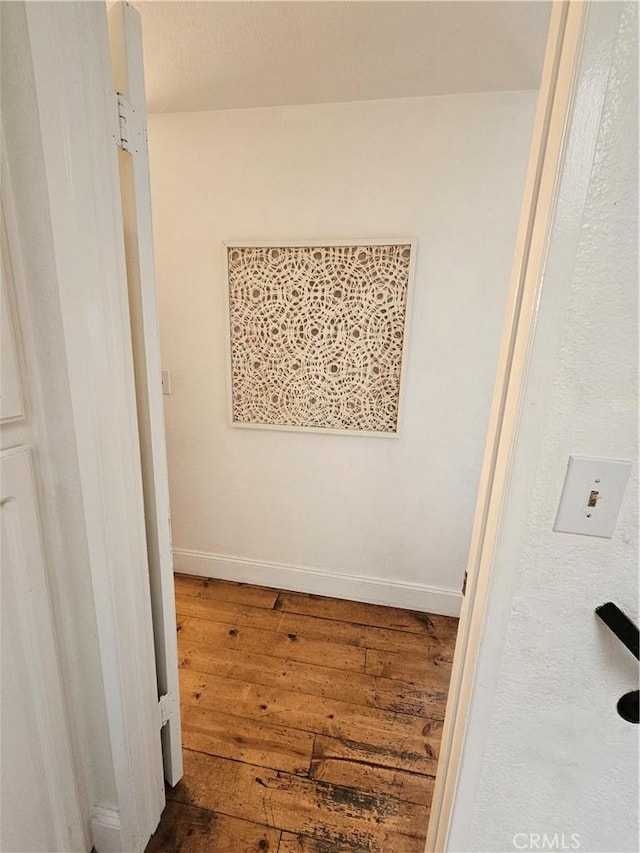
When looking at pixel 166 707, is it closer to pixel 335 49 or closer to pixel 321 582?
pixel 321 582

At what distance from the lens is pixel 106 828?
964 millimetres

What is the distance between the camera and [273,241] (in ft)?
5.66

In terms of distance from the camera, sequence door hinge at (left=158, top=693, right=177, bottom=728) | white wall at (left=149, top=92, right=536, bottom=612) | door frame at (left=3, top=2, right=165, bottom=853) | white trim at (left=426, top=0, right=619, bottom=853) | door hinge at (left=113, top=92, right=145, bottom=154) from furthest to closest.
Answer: white wall at (left=149, top=92, right=536, bottom=612) < door hinge at (left=158, top=693, right=177, bottom=728) < door hinge at (left=113, top=92, right=145, bottom=154) < door frame at (left=3, top=2, right=165, bottom=853) < white trim at (left=426, top=0, right=619, bottom=853)

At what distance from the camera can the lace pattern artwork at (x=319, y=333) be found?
169cm

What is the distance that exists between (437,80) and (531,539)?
178cm

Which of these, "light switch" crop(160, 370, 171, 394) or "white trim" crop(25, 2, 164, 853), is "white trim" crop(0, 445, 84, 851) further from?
"light switch" crop(160, 370, 171, 394)

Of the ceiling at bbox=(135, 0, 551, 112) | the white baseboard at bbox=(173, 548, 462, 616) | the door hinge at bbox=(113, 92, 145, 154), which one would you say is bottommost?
the white baseboard at bbox=(173, 548, 462, 616)

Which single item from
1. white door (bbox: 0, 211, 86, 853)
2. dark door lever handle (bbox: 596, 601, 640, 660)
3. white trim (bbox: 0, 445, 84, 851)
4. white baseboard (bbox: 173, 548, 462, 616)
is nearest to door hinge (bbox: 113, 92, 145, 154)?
white door (bbox: 0, 211, 86, 853)

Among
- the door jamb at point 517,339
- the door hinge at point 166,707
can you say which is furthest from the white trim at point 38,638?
the door jamb at point 517,339

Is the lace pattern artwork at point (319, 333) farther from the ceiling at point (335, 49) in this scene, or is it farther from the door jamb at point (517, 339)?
the door jamb at point (517, 339)

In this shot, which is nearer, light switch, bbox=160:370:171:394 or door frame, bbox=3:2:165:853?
door frame, bbox=3:2:165:853

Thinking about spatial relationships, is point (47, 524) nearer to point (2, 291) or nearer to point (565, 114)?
point (2, 291)

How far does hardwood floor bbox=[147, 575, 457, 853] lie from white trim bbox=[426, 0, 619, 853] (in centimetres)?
55

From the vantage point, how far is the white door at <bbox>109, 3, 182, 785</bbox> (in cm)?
75
